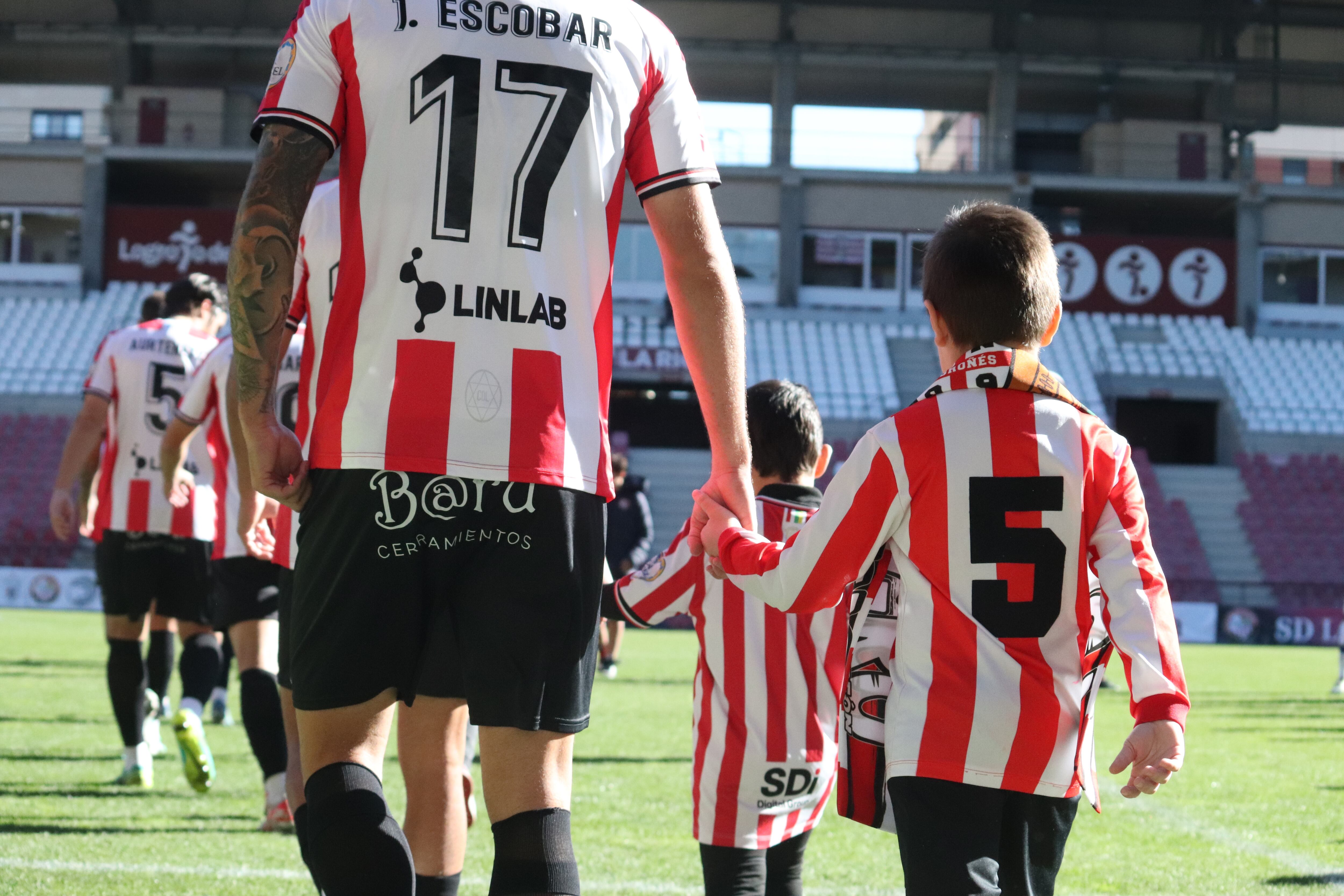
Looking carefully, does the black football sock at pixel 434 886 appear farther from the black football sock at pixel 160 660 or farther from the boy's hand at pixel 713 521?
the black football sock at pixel 160 660

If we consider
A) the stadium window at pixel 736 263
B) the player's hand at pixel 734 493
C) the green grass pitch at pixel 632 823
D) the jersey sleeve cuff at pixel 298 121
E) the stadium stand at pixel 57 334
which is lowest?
the green grass pitch at pixel 632 823

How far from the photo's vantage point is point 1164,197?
1160 inches

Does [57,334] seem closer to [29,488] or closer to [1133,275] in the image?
[29,488]

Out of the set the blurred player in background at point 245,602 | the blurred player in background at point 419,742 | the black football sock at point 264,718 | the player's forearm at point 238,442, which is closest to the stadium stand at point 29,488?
the blurred player in background at point 245,602

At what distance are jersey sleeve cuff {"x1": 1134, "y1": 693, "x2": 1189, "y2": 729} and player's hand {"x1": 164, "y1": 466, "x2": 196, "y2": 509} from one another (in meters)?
3.87

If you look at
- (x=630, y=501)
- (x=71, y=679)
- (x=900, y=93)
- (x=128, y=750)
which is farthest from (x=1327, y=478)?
(x=128, y=750)

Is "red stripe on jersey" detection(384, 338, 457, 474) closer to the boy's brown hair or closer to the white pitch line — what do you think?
the boy's brown hair

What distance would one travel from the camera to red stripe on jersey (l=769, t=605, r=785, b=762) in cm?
305

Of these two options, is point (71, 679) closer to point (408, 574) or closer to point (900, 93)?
point (408, 574)

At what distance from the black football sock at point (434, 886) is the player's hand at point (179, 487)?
2.78 m

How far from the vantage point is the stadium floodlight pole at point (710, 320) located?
209cm

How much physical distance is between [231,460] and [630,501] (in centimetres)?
756

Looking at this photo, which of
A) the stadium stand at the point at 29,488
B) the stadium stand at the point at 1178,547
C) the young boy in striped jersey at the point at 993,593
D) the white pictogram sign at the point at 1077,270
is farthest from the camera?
the white pictogram sign at the point at 1077,270

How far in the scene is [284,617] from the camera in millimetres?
2896
